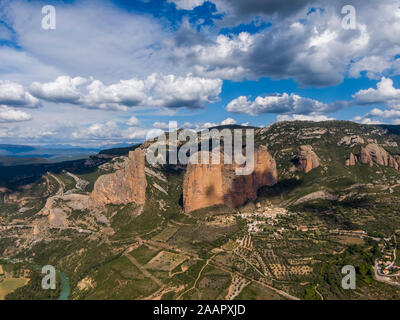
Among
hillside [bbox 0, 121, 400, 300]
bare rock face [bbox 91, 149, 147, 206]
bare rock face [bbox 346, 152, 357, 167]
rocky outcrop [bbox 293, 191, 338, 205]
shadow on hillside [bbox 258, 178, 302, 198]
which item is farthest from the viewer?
bare rock face [bbox 346, 152, 357, 167]

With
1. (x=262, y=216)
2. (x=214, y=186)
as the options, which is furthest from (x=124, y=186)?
(x=262, y=216)

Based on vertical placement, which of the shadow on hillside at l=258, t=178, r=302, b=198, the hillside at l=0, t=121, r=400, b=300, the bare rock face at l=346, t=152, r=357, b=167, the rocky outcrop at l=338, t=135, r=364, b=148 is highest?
the rocky outcrop at l=338, t=135, r=364, b=148

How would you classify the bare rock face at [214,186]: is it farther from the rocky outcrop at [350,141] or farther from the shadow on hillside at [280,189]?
the rocky outcrop at [350,141]

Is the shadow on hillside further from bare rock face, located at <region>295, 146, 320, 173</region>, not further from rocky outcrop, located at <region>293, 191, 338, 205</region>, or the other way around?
bare rock face, located at <region>295, 146, 320, 173</region>

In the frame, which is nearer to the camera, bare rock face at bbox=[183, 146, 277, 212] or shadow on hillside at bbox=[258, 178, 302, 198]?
bare rock face at bbox=[183, 146, 277, 212]

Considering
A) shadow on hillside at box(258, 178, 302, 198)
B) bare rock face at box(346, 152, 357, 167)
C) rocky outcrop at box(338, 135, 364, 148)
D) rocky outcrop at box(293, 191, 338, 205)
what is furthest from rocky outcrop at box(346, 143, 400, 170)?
rocky outcrop at box(293, 191, 338, 205)

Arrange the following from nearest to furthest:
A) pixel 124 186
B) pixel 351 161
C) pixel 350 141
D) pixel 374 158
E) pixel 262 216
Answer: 1. pixel 262 216
2. pixel 124 186
3. pixel 351 161
4. pixel 374 158
5. pixel 350 141

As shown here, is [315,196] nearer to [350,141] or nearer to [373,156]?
[373,156]
